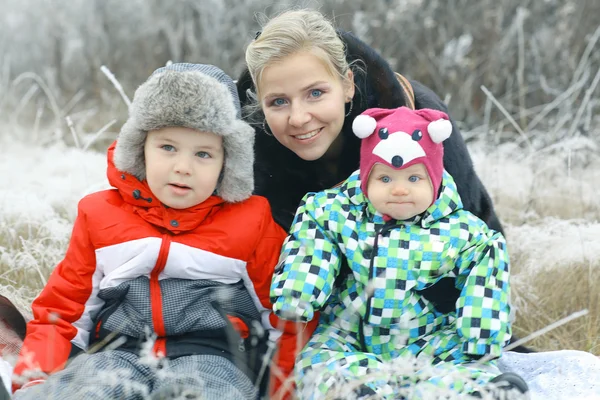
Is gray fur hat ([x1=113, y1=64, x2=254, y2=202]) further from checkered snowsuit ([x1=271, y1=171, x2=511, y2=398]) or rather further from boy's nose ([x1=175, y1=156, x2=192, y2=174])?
checkered snowsuit ([x1=271, y1=171, x2=511, y2=398])

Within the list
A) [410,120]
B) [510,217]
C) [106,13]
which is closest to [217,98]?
[410,120]

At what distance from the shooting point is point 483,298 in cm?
235

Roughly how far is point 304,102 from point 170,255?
71 cm

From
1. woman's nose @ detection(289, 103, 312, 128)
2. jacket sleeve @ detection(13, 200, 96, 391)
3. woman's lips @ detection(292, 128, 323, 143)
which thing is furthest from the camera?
woman's lips @ detection(292, 128, 323, 143)

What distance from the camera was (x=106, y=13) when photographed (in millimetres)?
7164

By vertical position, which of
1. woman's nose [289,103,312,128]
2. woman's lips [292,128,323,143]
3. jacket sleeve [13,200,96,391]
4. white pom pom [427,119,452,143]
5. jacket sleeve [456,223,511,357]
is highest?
white pom pom [427,119,452,143]

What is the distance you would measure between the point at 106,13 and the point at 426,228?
5.53 m

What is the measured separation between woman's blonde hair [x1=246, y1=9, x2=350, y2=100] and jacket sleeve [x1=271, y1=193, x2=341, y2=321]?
1.73 ft

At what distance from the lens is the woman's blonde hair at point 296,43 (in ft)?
8.64

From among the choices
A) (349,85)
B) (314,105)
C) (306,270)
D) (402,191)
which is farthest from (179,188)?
(349,85)

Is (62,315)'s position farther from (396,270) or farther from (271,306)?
(396,270)

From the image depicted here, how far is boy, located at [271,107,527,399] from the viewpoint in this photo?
7.67 feet

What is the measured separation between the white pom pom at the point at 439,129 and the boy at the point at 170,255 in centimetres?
59

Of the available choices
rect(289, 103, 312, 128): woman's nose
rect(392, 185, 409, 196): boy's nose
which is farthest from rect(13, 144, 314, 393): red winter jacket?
rect(392, 185, 409, 196): boy's nose
